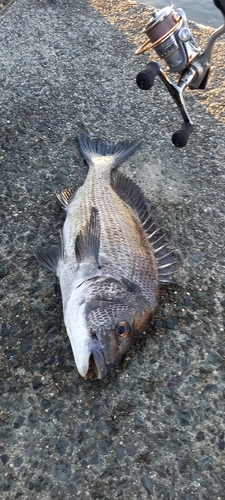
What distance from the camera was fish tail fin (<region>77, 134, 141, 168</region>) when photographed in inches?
143

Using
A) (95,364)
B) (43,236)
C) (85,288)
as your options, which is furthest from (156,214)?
(95,364)

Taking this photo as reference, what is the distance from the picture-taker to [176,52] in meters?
2.75

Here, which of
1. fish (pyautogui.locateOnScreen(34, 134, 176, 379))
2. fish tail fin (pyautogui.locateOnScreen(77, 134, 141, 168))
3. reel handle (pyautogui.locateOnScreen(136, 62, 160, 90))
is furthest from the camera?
fish tail fin (pyautogui.locateOnScreen(77, 134, 141, 168))

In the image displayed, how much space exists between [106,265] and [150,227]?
0.53m

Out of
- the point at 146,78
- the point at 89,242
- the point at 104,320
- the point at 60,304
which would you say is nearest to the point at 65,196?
the point at 89,242

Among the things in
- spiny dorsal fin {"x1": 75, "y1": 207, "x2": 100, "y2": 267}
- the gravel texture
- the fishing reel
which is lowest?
the gravel texture

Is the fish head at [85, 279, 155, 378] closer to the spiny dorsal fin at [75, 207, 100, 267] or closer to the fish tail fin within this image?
the spiny dorsal fin at [75, 207, 100, 267]

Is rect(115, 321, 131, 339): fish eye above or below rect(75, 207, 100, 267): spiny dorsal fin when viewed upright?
below

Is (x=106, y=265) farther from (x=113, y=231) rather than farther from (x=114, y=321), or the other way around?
(x=114, y=321)

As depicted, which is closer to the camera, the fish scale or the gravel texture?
the gravel texture

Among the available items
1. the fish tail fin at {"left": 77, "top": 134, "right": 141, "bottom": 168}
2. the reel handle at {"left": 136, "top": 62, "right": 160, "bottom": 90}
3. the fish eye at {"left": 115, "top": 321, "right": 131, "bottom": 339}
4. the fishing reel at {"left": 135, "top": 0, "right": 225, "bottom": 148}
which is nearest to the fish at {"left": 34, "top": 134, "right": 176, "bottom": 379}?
the fish eye at {"left": 115, "top": 321, "right": 131, "bottom": 339}

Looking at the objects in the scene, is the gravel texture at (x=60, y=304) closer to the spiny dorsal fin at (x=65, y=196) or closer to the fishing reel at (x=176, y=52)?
the spiny dorsal fin at (x=65, y=196)

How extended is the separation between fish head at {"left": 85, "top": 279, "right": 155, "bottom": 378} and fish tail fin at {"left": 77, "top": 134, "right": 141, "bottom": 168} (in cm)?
139

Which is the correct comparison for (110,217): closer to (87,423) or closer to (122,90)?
(87,423)
